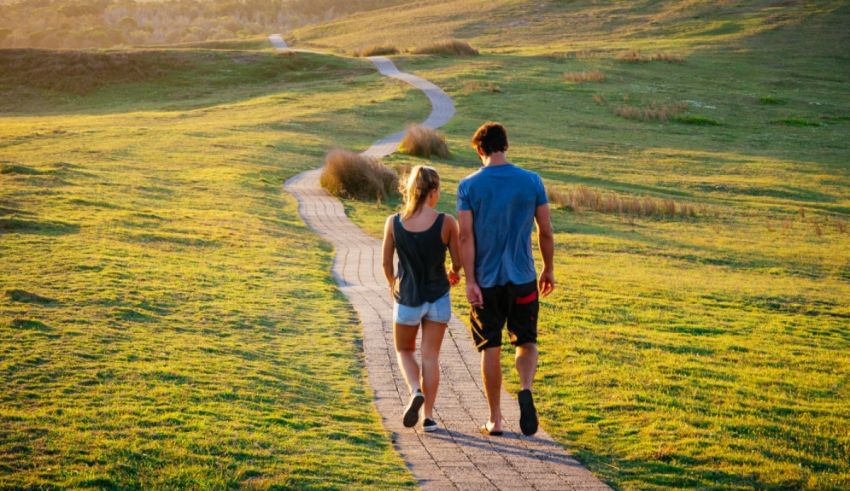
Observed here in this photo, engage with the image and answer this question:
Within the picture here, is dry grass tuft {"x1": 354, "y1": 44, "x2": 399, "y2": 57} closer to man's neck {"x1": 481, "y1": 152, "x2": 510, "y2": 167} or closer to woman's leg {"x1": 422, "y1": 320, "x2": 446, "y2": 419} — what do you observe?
man's neck {"x1": 481, "y1": 152, "x2": 510, "y2": 167}

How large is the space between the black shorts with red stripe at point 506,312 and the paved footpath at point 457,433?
87 centimetres

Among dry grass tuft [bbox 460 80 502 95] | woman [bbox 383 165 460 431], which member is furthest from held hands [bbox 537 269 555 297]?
dry grass tuft [bbox 460 80 502 95]

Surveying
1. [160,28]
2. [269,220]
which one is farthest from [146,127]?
[160,28]

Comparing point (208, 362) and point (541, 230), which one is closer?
point (541, 230)

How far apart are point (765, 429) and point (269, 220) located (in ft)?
41.0

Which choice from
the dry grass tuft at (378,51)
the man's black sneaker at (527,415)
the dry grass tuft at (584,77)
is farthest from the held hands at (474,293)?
the dry grass tuft at (378,51)

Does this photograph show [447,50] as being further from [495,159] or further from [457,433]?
[457,433]

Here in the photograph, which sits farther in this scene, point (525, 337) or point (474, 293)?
point (525, 337)

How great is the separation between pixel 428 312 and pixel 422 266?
0.37 metres

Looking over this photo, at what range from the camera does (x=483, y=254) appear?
6.66 metres

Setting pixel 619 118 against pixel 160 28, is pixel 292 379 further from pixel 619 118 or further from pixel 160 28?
pixel 160 28

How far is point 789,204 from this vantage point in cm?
2570

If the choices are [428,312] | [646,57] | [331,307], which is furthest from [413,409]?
[646,57]

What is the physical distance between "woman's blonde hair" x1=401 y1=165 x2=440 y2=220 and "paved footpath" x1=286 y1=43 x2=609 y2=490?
6.17 feet
